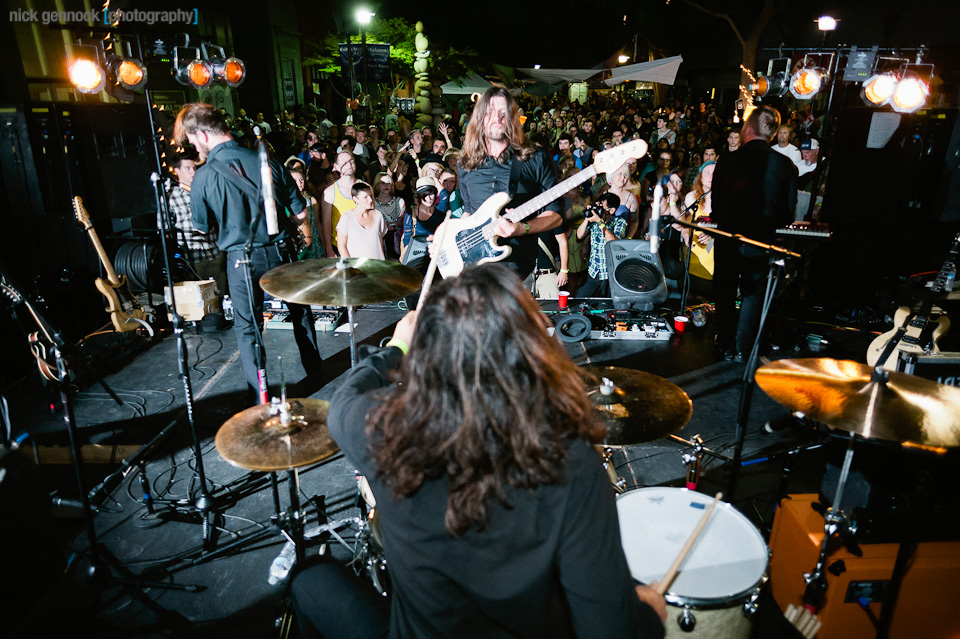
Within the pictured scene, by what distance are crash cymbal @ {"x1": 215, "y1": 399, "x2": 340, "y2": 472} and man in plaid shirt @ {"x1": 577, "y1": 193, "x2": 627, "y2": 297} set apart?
4.19 meters

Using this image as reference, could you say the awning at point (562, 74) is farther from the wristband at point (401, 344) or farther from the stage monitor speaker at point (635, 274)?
the wristband at point (401, 344)

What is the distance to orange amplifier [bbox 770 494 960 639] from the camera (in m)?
2.28

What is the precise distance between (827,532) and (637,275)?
3.68 meters

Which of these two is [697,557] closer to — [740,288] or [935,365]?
[935,365]

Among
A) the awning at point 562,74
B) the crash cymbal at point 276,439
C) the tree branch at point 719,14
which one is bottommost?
the crash cymbal at point 276,439

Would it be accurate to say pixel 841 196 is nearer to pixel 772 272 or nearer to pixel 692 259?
pixel 692 259

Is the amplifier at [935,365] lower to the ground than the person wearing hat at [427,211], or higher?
lower

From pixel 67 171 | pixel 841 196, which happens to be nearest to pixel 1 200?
pixel 67 171

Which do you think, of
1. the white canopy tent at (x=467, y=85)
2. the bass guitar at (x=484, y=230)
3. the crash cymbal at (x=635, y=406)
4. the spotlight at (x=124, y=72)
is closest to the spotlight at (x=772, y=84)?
the bass guitar at (x=484, y=230)

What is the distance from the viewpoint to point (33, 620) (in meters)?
1.66

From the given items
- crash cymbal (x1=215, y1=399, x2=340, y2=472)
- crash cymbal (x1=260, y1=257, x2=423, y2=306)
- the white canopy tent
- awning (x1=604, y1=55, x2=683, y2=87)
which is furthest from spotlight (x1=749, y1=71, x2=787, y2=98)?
the white canopy tent

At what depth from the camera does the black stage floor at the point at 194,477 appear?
251 centimetres

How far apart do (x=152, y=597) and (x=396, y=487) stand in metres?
2.27

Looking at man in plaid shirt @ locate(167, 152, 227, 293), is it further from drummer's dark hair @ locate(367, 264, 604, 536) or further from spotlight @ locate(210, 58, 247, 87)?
drummer's dark hair @ locate(367, 264, 604, 536)
